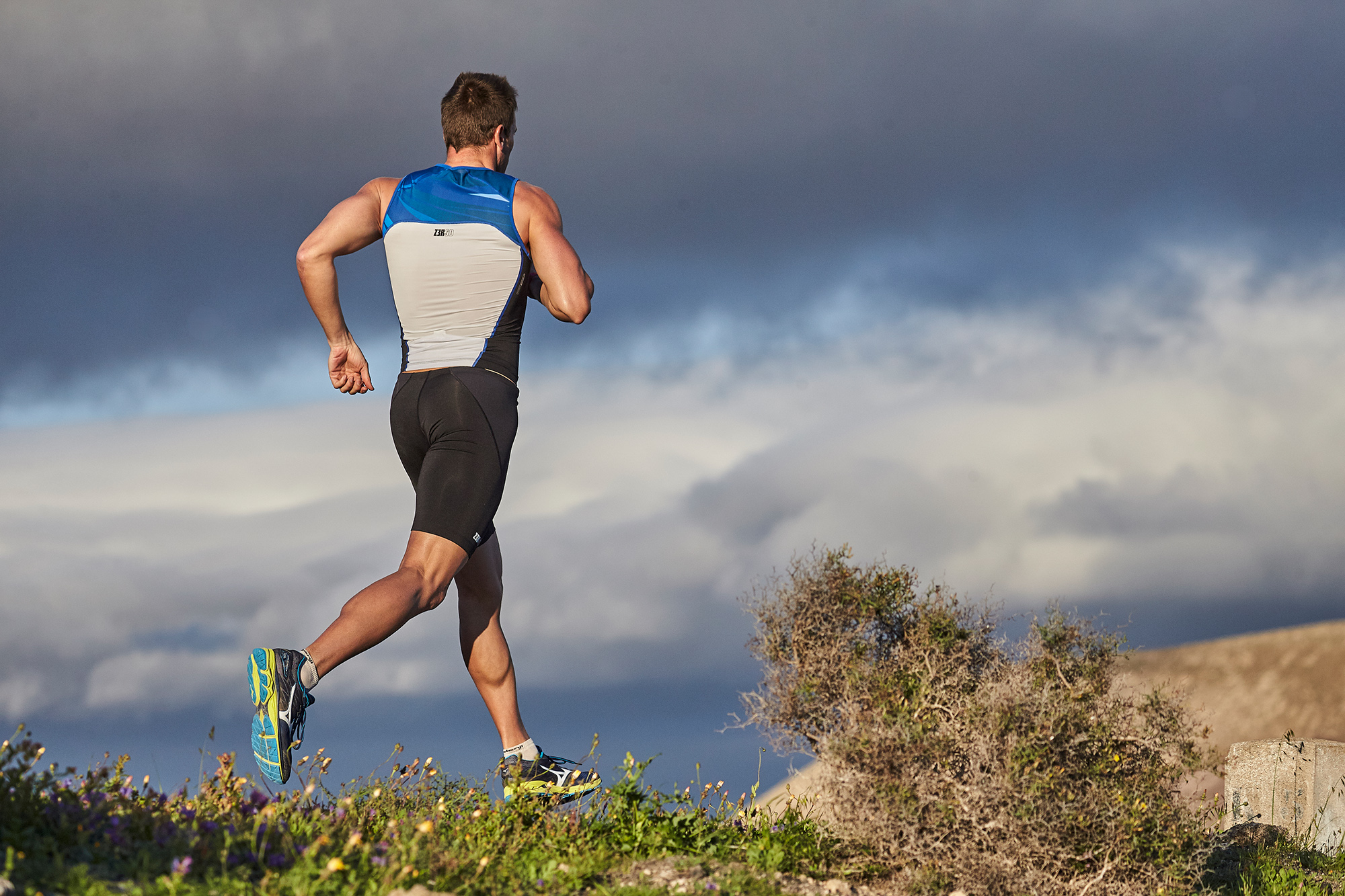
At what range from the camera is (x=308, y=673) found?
4566mm

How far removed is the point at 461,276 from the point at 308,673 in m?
1.97

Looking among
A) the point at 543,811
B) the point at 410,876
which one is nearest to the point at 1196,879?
the point at 543,811

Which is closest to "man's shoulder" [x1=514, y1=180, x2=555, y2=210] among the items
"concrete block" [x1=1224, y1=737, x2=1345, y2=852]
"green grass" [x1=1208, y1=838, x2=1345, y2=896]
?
"green grass" [x1=1208, y1=838, x2=1345, y2=896]

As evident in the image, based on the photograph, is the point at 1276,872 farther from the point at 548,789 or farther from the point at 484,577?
the point at 484,577

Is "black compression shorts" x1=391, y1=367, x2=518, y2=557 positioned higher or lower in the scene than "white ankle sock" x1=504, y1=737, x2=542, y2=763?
higher

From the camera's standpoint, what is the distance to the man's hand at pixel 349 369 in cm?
564

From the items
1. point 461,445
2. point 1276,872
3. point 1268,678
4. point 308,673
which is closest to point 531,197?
point 461,445

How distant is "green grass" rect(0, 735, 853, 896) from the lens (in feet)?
12.4

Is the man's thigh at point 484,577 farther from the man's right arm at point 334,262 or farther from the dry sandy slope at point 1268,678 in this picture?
the dry sandy slope at point 1268,678

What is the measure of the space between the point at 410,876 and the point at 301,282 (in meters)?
2.95

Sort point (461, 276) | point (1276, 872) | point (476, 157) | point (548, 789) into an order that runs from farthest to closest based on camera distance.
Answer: point (1276, 872) → point (476, 157) → point (548, 789) → point (461, 276)

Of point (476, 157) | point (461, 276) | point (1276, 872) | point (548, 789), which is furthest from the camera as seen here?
point (1276, 872)

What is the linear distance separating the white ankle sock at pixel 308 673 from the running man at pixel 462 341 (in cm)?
15

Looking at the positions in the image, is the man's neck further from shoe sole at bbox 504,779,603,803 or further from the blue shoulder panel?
shoe sole at bbox 504,779,603,803
